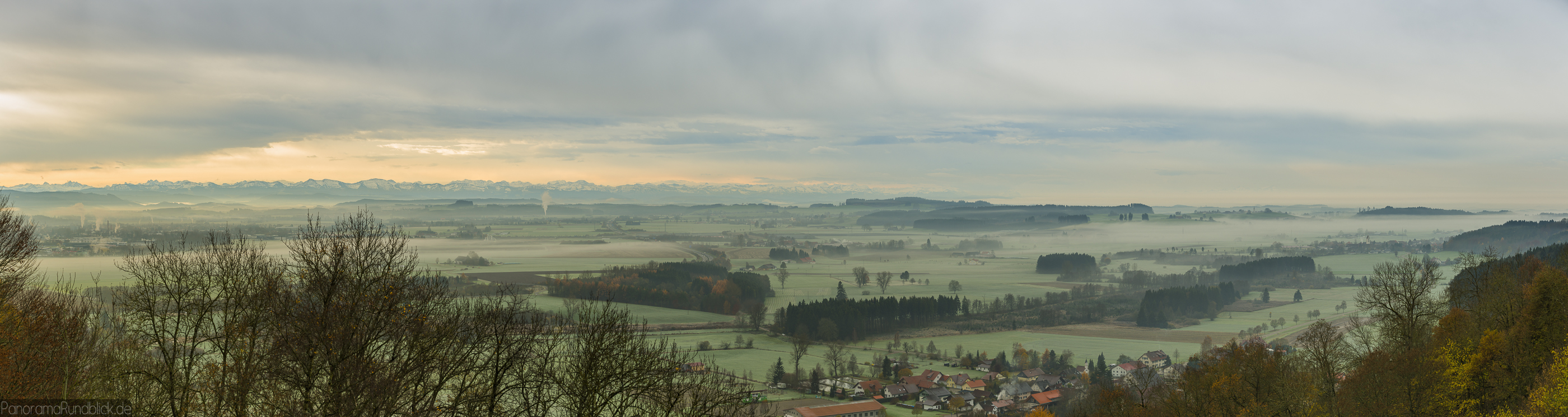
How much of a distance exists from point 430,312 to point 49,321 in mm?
11822

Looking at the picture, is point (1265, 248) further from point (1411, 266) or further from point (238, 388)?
point (238, 388)

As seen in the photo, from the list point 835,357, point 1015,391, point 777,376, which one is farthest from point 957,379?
point 777,376

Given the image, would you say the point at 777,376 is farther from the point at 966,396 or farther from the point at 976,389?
the point at 976,389

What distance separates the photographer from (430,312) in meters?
13.4

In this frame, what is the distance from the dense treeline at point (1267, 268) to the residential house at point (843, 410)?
97233mm

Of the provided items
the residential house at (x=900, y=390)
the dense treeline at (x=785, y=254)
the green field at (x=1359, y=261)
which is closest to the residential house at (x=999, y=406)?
the residential house at (x=900, y=390)

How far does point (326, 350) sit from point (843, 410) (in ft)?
94.6

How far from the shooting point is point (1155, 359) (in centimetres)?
5578

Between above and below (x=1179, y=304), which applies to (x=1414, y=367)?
above

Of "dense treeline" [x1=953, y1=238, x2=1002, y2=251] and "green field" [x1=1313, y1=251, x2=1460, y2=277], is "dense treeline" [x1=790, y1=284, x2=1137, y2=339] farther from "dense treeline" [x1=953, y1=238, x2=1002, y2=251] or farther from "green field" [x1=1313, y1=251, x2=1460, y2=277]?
"dense treeline" [x1=953, y1=238, x2=1002, y2=251]

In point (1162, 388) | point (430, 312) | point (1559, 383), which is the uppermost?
point (430, 312)

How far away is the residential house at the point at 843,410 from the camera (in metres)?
35.7


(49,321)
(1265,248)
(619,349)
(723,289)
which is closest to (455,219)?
(723,289)

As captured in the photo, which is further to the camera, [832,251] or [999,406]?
[832,251]
